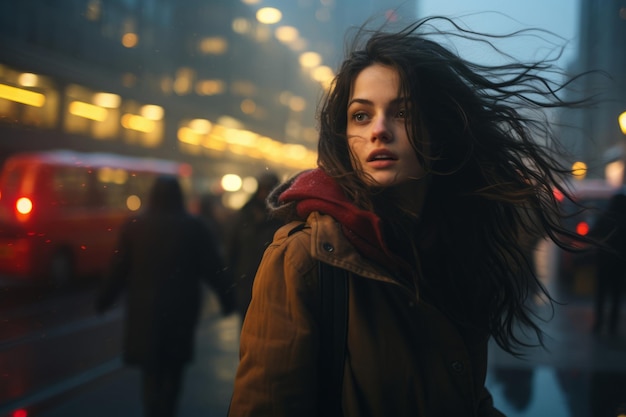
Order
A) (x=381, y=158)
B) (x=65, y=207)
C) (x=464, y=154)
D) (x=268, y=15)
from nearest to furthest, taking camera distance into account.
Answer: (x=381, y=158), (x=464, y=154), (x=65, y=207), (x=268, y=15)

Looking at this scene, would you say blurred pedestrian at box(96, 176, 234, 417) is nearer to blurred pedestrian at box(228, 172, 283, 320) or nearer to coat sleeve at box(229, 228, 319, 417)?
blurred pedestrian at box(228, 172, 283, 320)

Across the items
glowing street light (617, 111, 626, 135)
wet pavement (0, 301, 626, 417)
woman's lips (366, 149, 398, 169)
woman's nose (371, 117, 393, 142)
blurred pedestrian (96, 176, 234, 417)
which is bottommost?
wet pavement (0, 301, 626, 417)

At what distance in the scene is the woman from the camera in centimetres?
118

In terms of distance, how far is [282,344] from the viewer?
Answer: 45.1 inches

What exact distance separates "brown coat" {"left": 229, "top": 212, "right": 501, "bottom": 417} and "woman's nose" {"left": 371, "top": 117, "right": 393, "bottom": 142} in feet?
0.85

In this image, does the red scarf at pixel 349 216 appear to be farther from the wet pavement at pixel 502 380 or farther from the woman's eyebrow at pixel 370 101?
the wet pavement at pixel 502 380

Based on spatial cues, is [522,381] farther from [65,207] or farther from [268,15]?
[65,207]

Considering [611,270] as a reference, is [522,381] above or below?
below

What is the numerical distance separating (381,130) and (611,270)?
95.9 inches

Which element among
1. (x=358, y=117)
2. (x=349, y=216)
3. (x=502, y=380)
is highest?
(x=358, y=117)

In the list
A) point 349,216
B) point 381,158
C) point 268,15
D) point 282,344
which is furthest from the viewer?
point 268,15

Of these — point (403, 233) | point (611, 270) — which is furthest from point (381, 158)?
point (611, 270)

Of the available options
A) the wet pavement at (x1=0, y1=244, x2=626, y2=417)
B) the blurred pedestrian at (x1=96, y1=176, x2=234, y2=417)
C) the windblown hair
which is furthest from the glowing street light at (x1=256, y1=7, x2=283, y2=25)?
the wet pavement at (x1=0, y1=244, x2=626, y2=417)

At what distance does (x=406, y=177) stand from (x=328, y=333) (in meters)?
0.47
